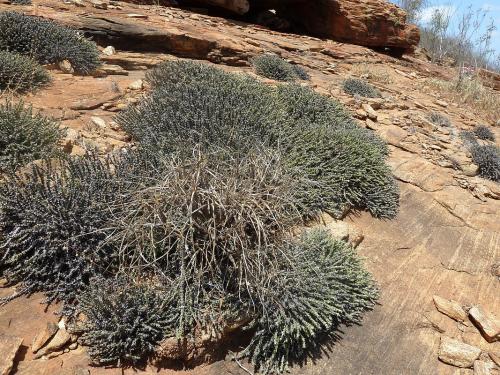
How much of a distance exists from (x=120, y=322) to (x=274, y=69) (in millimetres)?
6336

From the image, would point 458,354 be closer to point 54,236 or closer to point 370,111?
point 54,236

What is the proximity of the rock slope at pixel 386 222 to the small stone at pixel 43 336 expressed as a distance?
3 cm

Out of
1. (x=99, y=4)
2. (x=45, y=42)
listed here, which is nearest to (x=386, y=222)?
(x=45, y=42)

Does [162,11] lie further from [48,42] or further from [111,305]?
[111,305]

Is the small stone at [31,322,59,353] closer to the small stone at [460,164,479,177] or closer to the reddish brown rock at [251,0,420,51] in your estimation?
the small stone at [460,164,479,177]

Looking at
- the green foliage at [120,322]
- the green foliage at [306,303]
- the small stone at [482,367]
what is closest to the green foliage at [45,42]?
the green foliage at [120,322]

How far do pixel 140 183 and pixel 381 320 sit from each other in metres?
2.29

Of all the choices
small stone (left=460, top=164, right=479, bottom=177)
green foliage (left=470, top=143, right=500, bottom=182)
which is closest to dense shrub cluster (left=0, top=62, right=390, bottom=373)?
small stone (left=460, top=164, right=479, bottom=177)

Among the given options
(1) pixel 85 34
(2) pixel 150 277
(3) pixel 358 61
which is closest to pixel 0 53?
(1) pixel 85 34

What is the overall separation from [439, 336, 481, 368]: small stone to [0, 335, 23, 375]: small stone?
3.03 meters

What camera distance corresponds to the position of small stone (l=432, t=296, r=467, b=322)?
3498mm

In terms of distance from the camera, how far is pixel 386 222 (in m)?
4.45

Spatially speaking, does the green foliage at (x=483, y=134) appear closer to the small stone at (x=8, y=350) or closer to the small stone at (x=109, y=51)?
the small stone at (x=109, y=51)

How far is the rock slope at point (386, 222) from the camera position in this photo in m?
2.99
